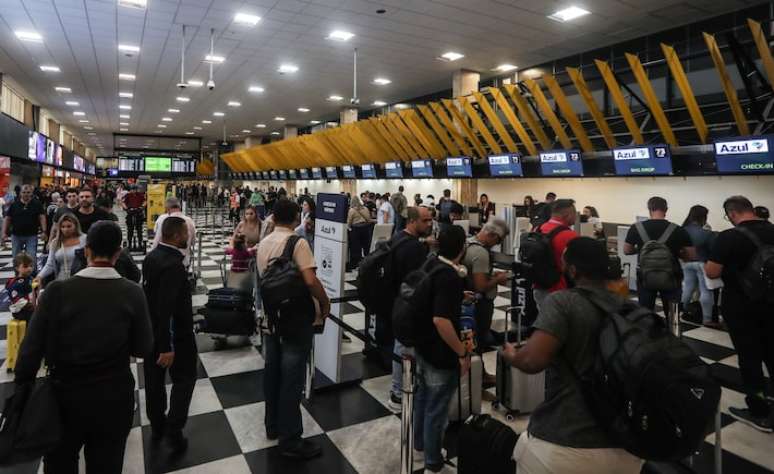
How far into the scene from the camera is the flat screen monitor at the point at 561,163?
9.23m

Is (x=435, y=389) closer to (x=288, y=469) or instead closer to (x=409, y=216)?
(x=288, y=469)

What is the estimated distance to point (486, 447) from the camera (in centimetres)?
213

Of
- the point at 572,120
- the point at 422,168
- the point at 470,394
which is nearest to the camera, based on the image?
the point at 470,394

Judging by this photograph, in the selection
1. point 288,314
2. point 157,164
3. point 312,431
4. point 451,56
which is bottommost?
point 312,431

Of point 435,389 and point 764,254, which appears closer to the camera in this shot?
point 435,389

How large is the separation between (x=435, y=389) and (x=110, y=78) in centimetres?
1593

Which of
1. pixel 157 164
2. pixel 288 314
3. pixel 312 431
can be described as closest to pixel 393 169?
pixel 312 431

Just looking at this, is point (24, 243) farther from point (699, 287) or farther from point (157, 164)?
point (157, 164)

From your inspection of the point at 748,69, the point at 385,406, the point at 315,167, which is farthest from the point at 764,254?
the point at 315,167

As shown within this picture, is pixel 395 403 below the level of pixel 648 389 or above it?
below

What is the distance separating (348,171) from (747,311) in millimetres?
14683

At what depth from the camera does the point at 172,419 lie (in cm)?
294

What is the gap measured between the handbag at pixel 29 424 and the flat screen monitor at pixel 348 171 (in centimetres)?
1534

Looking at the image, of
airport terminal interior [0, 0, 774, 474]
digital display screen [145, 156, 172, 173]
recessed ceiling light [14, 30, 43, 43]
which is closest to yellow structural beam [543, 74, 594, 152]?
airport terminal interior [0, 0, 774, 474]
